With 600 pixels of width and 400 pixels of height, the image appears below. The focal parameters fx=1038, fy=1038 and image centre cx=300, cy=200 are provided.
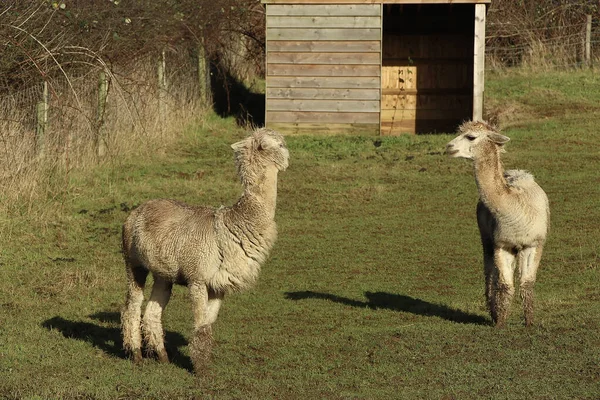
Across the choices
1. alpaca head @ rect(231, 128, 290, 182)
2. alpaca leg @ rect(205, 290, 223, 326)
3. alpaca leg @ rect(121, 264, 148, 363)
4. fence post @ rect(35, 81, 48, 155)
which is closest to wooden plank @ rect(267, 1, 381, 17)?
fence post @ rect(35, 81, 48, 155)

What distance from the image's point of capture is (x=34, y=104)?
15.5 m

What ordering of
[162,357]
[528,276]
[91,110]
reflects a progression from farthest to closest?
[91,110] < [528,276] < [162,357]

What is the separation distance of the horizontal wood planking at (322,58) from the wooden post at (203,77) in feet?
5.41

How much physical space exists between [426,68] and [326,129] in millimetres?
3624

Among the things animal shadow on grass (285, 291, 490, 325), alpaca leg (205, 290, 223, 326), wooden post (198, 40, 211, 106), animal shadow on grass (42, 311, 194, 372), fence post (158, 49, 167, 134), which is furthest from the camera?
wooden post (198, 40, 211, 106)

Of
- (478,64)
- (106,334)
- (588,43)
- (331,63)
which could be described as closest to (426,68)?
(478,64)

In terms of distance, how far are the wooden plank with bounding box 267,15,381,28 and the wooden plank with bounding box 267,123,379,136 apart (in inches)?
81.0

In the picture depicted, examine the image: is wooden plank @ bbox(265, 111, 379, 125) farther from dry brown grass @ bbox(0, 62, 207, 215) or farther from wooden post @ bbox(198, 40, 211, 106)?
dry brown grass @ bbox(0, 62, 207, 215)

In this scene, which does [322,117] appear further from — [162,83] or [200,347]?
[200,347]

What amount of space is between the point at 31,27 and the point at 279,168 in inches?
260

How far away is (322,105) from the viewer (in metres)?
21.7

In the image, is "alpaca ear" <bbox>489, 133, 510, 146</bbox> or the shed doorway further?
the shed doorway

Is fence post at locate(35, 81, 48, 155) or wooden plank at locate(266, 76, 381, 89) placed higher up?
wooden plank at locate(266, 76, 381, 89)

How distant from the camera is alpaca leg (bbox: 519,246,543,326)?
9.58 metres
